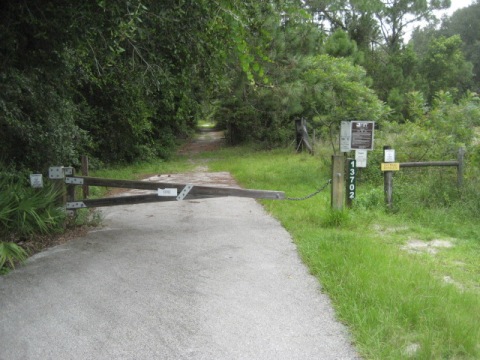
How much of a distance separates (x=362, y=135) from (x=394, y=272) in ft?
12.1

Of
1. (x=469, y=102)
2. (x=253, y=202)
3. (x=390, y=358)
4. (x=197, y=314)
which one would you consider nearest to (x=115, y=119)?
(x=253, y=202)

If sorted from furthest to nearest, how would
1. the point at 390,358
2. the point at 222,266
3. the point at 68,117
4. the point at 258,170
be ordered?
the point at 258,170
the point at 68,117
the point at 222,266
the point at 390,358

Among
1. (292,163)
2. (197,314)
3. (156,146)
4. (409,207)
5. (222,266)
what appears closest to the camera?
(197,314)

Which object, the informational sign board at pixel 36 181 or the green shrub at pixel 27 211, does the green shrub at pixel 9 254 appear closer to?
the green shrub at pixel 27 211

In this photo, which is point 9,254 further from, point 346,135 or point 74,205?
point 346,135

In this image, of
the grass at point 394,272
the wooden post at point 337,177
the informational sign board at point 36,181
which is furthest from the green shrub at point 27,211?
the wooden post at point 337,177

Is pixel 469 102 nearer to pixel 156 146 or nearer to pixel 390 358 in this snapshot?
pixel 390 358

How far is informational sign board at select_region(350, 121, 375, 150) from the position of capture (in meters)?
7.97

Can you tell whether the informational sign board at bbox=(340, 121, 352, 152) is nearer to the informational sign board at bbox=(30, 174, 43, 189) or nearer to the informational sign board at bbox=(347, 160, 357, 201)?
the informational sign board at bbox=(347, 160, 357, 201)

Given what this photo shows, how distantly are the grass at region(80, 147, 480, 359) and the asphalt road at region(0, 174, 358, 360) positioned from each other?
234mm

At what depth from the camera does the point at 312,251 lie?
19.3 feet

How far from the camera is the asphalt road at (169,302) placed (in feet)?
11.5

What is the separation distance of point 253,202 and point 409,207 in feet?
10.7

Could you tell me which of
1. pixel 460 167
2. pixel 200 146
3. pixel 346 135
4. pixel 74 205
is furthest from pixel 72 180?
pixel 200 146
